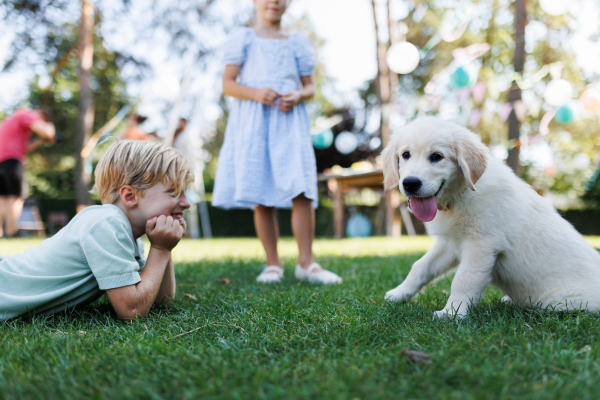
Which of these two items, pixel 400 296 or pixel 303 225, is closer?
pixel 400 296

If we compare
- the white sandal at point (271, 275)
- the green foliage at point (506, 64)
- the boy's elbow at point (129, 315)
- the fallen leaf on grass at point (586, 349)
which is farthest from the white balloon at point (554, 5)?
the boy's elbow at point (129, 315)

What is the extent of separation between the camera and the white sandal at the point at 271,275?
3.08 metres

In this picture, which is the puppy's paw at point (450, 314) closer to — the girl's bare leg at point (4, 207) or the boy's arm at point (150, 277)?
the boy's arm at point (150, 277)

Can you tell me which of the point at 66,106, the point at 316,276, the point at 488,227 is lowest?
the point at 316,276

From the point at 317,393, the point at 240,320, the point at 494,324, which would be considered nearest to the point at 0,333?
the point at 240,320

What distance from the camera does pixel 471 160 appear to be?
197 cm

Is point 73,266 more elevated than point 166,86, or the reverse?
point 166,86

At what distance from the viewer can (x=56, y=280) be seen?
1886 millimetres

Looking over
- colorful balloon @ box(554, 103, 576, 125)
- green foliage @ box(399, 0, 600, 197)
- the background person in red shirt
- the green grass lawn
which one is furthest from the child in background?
green foliage @ box(399, 0, 600, 197)

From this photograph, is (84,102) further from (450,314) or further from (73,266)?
(450,314)

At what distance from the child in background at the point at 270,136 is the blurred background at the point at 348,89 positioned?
531 cm

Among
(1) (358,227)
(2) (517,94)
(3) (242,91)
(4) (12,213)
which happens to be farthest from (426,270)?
(1) (358,227)

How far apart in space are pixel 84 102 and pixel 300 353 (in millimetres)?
11292

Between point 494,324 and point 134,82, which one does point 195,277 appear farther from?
point 134,82
